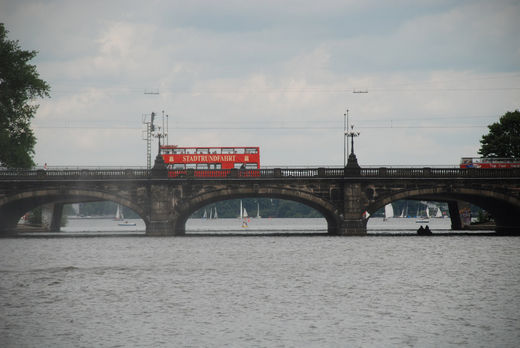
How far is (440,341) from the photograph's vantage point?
68.4ft

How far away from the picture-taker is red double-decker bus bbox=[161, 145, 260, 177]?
6888 cm

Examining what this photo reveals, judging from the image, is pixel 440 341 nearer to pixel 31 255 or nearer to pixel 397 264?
pixel 397 264

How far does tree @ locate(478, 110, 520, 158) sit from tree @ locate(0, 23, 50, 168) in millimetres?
52689

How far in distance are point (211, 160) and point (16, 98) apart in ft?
68.8

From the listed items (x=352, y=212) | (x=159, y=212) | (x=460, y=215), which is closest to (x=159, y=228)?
(x=159, y=212)

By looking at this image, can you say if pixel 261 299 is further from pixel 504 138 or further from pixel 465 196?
pixel 504 138

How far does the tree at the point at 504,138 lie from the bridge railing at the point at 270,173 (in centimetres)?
1824

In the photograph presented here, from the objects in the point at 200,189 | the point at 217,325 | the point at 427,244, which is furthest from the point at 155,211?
the point at 217,325

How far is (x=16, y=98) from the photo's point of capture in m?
70.8

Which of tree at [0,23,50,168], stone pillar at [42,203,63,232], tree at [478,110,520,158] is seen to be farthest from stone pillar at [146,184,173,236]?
tree at [478,110,520,158]

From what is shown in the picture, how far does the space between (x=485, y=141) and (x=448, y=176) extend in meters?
23.2

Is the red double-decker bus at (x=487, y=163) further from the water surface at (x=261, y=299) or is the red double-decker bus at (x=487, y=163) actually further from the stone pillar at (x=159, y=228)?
the stone pillar at (x=159, y=228)

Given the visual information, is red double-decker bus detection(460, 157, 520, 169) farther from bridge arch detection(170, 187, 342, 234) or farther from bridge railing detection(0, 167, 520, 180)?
bridge arch detection(170, 187, 342, 234)

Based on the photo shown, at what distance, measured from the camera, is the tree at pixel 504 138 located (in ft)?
276
